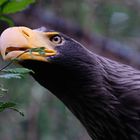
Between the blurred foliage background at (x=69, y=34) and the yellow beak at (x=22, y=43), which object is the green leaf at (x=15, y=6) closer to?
the yellow beak at (x=22, y=43)

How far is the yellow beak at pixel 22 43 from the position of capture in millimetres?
3104

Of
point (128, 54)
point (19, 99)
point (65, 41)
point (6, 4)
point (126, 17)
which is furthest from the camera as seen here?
point (126, 17)

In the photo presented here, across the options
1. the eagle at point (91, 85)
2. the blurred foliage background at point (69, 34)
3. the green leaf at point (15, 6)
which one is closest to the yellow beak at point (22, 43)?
the eagle at point (91, 85)

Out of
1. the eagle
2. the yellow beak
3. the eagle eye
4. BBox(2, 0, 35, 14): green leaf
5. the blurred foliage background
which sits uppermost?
BBox(2, 0, 35, 14): green leaf

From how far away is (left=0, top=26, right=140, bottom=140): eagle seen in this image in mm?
3486

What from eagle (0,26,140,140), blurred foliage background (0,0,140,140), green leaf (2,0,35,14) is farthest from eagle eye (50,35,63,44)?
blurred foliage background (0,0,140,140)

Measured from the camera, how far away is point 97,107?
12.3 ft

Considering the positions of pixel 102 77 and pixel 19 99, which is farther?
pixel 19 99

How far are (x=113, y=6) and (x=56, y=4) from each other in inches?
21.6

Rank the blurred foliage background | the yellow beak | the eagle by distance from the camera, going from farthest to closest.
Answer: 1. the blurred foliage background
2. the eagle
3. the yellow beak

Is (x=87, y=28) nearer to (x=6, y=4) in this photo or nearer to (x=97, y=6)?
(x=97, y=6)

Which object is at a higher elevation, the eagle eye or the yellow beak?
the yellow beak

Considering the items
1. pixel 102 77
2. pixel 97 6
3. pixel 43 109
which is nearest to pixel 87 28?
pixel 97 6

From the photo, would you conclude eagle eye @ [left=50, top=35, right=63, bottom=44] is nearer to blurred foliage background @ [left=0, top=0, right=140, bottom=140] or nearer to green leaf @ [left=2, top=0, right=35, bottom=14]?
green leaf @ [left=2, top=0, right=35, bottom=14]
